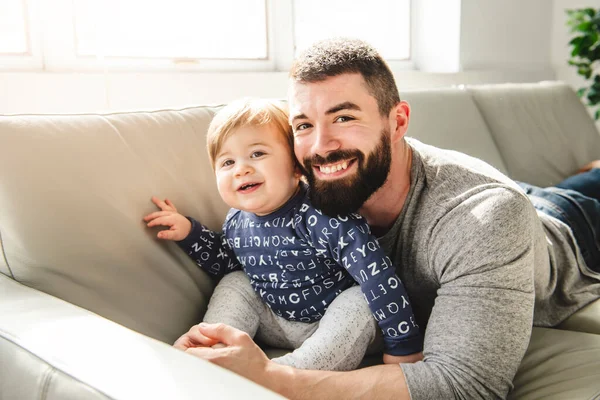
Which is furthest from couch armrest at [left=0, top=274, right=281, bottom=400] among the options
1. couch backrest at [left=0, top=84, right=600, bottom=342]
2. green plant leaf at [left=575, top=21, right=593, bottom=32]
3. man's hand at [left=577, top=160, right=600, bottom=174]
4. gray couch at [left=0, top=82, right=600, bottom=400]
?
green plant leaf at [left=575, top=21, right=593, bottom=32]

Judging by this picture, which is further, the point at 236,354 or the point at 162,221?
the point at 162,221

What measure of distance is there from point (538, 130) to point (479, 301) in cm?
165

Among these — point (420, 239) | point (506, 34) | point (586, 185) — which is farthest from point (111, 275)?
point (506, 34)

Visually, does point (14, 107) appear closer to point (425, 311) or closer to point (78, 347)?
point (78, 347)

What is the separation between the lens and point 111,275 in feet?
3.58

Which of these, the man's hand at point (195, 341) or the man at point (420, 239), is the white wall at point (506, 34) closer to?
the man at point (420, 239)

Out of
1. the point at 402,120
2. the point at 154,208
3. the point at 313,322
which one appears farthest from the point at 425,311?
the point at 154,208

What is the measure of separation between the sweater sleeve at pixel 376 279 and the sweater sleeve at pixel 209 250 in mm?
278

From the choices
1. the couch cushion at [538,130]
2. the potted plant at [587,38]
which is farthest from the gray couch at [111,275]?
the potted plant at [587,38]

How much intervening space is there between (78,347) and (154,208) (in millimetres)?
515

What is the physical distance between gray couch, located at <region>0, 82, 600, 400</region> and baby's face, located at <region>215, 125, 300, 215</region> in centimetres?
16

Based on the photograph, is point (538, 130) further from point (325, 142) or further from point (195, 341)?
point (195, 341)

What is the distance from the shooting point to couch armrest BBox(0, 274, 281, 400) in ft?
2.06

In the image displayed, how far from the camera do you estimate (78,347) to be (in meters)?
0.73
